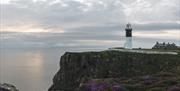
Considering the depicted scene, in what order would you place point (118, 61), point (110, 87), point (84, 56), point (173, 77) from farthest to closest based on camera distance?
point (84, 56) → point (118, 61) → point (173, 77) → point (110, 87)

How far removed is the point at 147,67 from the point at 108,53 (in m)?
9.87

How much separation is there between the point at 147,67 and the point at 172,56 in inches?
193

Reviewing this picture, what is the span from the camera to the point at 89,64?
88.4 meters

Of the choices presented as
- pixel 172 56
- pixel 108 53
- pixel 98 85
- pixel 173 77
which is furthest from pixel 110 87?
pixel 108 53

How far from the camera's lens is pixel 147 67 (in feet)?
265

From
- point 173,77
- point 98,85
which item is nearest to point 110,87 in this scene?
point 98,85

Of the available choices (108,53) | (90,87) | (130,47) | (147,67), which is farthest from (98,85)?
(130,47)

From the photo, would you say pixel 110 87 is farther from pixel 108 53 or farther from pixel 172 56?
pixel 108 53

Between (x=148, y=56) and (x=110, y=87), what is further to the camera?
(x=148, y=56)

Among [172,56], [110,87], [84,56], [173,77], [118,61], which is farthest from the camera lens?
[84,56]

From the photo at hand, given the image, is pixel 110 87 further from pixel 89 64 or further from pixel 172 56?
pixel 89 64

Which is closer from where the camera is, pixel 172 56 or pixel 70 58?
pixel 172 56

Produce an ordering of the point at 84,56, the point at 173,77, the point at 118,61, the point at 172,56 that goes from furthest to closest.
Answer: the point at 84,56 → the point at 118,61 → the point at 172,56 → the point at 173,77

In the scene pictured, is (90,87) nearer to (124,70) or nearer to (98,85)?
(98,85)
